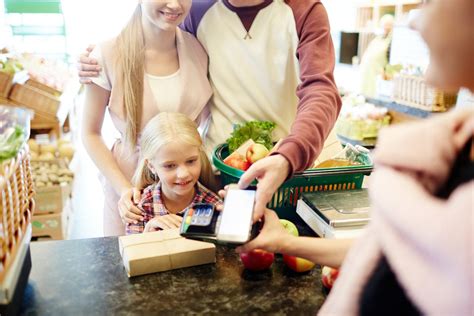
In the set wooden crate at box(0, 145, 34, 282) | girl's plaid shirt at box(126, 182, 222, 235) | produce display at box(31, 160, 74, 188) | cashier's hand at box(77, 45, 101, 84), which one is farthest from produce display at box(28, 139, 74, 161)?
wooden crate at box(0, 145, 34, 282)

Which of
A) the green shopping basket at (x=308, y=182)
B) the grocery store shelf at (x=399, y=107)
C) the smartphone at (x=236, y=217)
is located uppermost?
the smartphone at (x=236, y=217)

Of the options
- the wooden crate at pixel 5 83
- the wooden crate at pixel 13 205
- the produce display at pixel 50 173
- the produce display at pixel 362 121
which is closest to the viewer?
the wooden crate at pixel 13 205

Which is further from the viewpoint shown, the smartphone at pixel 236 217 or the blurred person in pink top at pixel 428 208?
the smartphone at pixel 236 217

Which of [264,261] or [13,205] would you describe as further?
[264,261]

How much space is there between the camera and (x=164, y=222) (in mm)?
1338

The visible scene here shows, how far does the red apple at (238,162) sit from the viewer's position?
138cm

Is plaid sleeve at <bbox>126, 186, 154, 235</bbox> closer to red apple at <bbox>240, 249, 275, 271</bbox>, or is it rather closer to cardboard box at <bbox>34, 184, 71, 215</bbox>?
red apple at <bbox>240, 249, 275, 271</bbox>

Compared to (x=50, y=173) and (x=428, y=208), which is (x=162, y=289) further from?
(x=50, y=173)

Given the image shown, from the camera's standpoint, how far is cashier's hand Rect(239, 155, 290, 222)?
3.45 feet

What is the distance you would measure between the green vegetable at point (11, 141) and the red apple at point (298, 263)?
2.08ft

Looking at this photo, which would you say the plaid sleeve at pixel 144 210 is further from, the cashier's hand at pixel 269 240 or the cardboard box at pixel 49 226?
the cardboard box at pixel 49 226

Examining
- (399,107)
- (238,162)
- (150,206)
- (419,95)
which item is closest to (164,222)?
(150,206)

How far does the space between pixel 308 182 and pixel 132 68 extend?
0.69 m

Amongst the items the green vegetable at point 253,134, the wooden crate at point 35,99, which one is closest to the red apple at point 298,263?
the green vegetable at point 253,134
